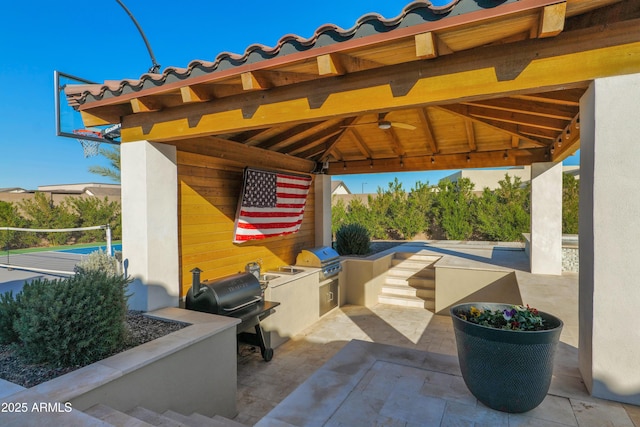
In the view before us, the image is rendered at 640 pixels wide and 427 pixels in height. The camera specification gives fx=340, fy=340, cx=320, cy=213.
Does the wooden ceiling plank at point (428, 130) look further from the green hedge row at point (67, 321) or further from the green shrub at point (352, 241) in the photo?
the green hedge row at point (67, 321)

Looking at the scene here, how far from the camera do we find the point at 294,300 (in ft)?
19.3

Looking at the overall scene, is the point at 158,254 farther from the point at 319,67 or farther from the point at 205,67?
the point at 319,67

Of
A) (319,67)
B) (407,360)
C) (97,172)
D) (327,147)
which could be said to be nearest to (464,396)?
(407,360)

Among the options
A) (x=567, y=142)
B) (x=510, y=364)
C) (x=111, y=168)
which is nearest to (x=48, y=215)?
(x=111, y=168)

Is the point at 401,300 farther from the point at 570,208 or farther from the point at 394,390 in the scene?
the point at 570,208

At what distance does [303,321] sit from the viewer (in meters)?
6.12

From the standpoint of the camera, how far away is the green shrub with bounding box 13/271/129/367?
106 inches

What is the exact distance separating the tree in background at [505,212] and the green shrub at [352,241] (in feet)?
19.4

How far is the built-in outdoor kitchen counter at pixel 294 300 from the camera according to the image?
538 cm

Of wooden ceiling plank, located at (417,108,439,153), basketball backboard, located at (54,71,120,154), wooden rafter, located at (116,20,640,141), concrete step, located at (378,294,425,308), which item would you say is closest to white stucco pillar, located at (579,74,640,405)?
wooden rafter, located at (116,20,640,141)

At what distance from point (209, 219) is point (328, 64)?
3.39 meters

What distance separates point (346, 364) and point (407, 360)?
57cm

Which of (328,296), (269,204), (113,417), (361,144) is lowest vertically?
(328,296)

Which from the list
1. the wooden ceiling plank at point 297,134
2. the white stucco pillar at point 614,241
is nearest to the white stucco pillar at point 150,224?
the wooden ceiling plank at point 297,134
